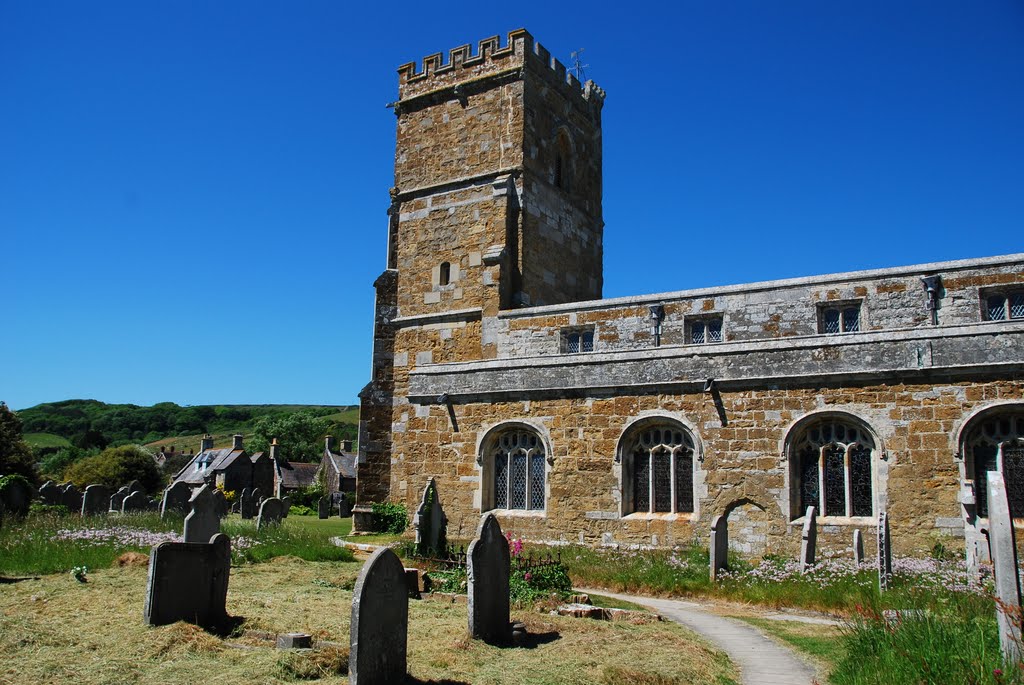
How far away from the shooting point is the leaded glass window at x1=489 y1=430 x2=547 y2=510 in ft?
65.5

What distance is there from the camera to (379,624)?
778cm

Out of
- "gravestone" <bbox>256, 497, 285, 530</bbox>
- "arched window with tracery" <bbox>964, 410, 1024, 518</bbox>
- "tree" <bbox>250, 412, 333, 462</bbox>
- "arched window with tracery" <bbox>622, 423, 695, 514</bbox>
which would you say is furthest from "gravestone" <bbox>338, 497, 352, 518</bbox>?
"tree" <bbox>250, 412, 333, 462</bbox>

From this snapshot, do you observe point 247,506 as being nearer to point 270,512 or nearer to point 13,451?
point 13,451

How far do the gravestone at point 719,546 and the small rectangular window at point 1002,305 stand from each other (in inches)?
325

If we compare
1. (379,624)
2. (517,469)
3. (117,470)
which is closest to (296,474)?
(117,470)

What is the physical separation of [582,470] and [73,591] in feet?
34.5

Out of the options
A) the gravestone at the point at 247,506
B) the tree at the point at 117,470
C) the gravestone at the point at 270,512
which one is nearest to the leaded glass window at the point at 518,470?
the gravestone at the point at 270,512

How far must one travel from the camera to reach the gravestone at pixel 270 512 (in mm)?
23438

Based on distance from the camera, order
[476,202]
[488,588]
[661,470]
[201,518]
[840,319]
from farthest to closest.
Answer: [476,202]
[840,319]
[661,470]
[201,518]
[488,588]

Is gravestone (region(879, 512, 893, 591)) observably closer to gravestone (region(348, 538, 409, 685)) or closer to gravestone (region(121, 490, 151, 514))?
gravestone (region(348, 538, 409, 685))

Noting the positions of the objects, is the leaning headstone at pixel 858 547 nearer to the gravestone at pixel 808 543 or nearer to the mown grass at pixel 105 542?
the gravestone at pixel 808 543

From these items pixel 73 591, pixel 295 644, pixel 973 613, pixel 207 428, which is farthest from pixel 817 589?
pixel 207 428

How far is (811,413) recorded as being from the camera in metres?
16.7

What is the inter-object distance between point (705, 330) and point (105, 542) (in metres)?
14.5
